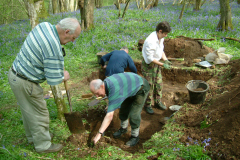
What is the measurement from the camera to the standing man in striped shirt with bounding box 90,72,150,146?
283 cm

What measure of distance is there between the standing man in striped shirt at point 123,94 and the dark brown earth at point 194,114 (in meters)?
0.46

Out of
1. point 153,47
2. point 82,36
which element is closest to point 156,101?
point 153,47

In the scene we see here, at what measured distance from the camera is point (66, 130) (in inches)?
150

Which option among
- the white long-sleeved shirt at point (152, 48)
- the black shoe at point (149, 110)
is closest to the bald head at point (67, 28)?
the white long-sleeved shirt at point (152, 48)

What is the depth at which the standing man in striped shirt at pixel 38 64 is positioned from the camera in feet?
8.27

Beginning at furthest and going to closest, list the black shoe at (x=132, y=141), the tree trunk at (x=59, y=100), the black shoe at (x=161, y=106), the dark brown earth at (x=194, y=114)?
the black shoe at (x=161, y=106) → the black shoe at (x=132, y=141) → the tree trunk at (x=59, y=100) → the dark brown earth at (x=194, y=114)

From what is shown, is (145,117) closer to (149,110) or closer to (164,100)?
(149,110)

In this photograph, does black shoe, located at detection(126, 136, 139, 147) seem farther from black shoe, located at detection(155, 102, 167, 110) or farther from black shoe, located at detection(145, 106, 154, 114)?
black shoe, located at detection(155, 102, 167, 110)

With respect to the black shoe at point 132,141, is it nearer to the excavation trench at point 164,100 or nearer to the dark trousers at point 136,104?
the excavation trench at point 164,100

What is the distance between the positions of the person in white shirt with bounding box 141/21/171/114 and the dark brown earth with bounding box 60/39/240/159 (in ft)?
1.69

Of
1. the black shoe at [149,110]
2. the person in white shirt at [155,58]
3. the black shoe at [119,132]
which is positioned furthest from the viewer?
the black shoe at [149,110]

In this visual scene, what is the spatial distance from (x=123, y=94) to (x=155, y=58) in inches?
78.7

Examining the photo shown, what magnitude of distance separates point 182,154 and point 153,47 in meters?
2.36

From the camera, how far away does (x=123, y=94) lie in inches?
117
